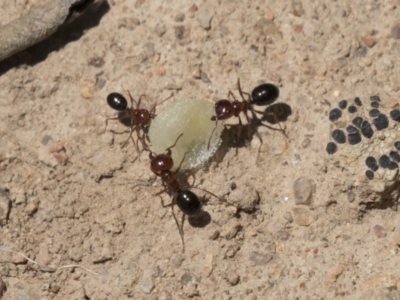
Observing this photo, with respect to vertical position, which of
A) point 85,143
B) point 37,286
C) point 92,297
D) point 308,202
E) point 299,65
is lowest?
point 308,202

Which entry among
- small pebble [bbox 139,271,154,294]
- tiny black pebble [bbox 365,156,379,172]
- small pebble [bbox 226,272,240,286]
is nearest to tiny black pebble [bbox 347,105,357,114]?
tiny black pebble [bbox 365,156,379,172]

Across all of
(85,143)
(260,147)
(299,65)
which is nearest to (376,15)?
(299,65)

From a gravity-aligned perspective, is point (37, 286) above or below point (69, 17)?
below

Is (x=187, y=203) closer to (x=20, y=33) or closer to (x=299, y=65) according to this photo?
(x=299, y=65)

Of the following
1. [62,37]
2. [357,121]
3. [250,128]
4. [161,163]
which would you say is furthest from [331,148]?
[62,37]

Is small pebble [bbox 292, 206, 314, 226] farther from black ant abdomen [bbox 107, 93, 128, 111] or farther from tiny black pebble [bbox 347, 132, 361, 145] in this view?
black ant abdomen [bbox 107, 93, 128, 111]

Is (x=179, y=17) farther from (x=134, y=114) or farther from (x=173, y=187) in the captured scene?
(x=173, y=187)

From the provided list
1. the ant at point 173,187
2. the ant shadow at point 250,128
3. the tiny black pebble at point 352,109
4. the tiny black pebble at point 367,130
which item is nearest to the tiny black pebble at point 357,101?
the tiny black pebble at point 352,109

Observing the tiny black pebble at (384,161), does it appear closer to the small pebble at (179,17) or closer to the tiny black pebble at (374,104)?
the tiny black pebble at (374,104)
